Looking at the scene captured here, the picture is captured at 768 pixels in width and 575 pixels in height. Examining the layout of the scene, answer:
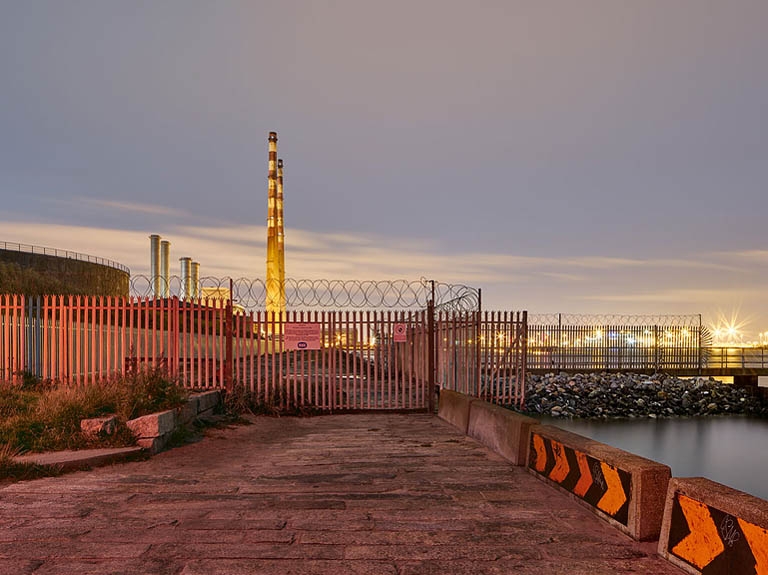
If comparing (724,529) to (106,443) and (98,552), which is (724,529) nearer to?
(98,552)

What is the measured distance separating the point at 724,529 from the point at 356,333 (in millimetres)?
10469

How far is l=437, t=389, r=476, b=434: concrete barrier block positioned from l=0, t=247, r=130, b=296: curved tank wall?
1329 inches

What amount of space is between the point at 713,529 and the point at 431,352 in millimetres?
9558

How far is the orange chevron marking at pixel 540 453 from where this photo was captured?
6.82m

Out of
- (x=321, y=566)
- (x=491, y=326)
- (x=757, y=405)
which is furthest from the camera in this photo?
(x=757, y=405)

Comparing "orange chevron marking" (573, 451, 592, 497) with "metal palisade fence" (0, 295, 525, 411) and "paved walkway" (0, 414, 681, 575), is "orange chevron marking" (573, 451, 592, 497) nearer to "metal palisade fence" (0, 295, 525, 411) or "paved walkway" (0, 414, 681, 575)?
"paved walkway" (0, 414, 681, 575)

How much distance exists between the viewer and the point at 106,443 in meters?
8.27

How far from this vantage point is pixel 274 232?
2176 inches

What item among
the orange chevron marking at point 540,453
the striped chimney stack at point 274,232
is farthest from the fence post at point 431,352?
the striped chimney stack at point 274,232

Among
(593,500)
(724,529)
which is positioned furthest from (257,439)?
(724,529)

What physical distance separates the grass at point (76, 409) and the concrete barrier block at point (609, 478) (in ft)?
20.2

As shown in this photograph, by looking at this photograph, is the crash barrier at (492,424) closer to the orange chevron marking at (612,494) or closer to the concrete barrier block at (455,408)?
the concrete barrier block at (455,408)

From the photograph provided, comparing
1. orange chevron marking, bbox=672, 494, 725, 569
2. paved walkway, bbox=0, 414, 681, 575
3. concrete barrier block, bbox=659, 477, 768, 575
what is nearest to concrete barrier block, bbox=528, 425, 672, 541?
paved walkway, bbox=0, 414, 681, 575

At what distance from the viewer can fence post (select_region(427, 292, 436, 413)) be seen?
13.3 m
